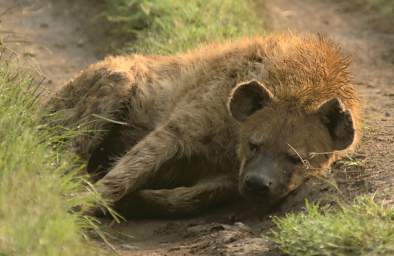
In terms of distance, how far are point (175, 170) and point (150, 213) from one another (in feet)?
0.99

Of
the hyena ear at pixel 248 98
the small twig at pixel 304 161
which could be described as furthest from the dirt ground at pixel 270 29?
the hyena ear at pixel 248 98

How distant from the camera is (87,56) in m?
8.20

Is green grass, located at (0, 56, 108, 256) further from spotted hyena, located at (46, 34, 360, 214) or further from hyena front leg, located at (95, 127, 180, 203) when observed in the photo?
spotted hyena, located at (46, 34, 360, 214)

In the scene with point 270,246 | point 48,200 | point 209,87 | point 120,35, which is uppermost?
point 120,35

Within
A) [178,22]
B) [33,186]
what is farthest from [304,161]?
[178,22]

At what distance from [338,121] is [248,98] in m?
0.48

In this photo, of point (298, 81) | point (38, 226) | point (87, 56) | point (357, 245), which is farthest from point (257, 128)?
point (87, 56)

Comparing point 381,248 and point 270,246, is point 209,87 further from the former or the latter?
point 381,248

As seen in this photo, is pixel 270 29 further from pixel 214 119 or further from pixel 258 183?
Result: pixel 258 183

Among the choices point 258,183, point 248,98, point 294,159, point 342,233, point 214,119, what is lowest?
point 342,233

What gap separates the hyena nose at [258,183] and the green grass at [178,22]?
8.92ft

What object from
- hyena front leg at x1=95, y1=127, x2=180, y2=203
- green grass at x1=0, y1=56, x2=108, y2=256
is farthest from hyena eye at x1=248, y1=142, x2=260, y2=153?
green grass at x1=0, y1=56, x2=108, y2=256

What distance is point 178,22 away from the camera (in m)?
7.64

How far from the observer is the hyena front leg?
4.98m
